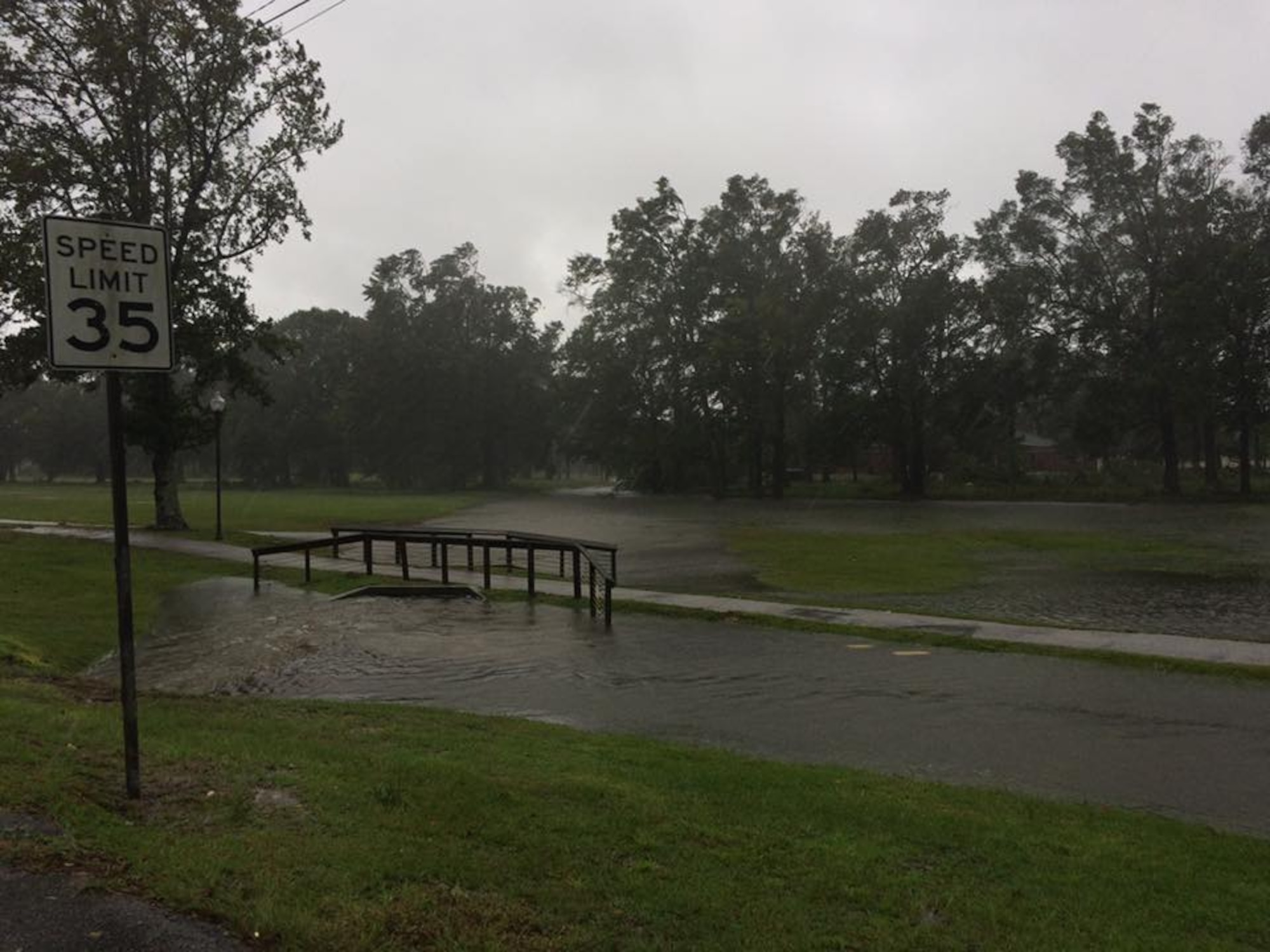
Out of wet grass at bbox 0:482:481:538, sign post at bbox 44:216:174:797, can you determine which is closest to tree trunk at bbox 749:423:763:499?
wet grass at bbox 0:482:481:538

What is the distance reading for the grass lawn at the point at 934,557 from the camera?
19.4 metres

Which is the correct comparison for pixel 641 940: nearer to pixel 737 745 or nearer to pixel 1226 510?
pixel 737 745

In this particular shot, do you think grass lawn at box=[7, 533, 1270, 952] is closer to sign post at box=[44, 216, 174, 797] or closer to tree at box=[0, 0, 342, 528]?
sign post at box=[44, 216, 174, 797]

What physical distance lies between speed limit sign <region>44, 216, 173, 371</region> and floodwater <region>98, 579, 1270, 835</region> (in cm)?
498

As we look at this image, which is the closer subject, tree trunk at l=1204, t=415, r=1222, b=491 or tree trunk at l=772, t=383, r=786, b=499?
tree trunk at l=1204, t=415, r=1222, b=491

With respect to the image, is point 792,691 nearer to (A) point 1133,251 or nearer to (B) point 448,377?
(A) point 1133,251

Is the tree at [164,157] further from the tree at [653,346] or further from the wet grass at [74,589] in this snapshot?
the tree at [653,346]

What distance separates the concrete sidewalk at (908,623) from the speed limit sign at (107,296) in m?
9.86

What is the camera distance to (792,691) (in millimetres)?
9727

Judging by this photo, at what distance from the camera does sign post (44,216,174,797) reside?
4770 millimetres

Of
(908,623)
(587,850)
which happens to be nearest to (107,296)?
(587,850)

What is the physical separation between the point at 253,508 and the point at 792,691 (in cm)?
4607

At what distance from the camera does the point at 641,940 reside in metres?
3.72

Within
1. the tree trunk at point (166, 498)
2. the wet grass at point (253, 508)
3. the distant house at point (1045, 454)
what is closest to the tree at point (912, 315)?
the wet grass at point (253, 508)
